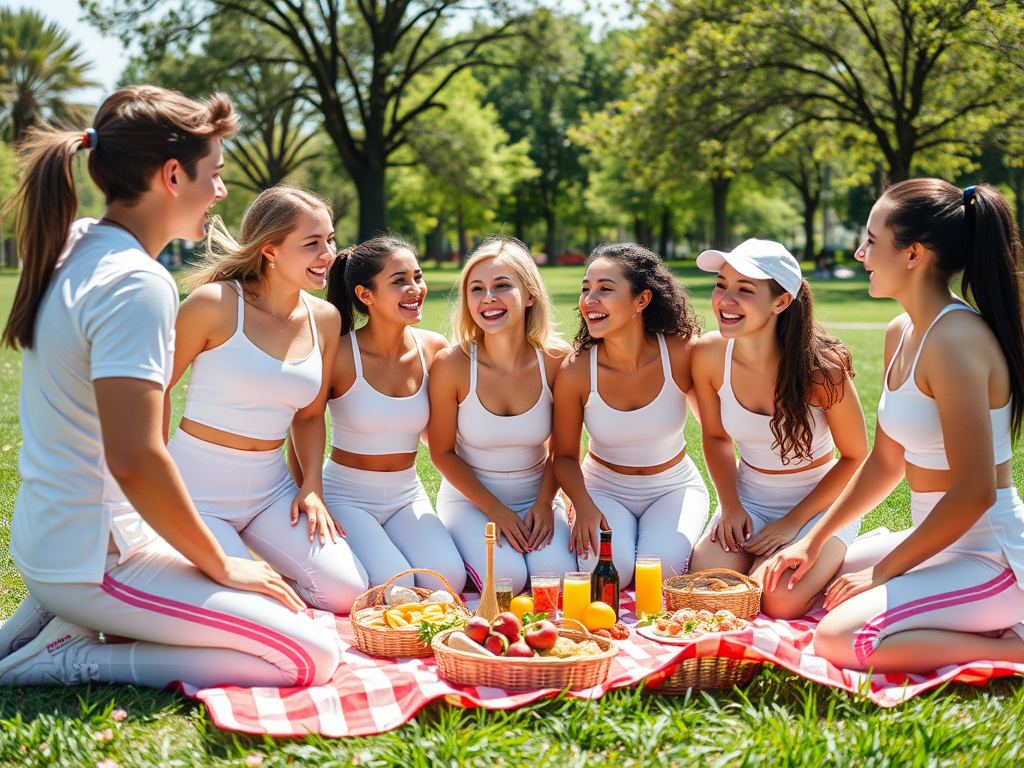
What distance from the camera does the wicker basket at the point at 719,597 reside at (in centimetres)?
433

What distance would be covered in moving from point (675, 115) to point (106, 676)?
73.5ft

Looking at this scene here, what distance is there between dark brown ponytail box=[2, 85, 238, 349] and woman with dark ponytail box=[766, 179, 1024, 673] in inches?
116

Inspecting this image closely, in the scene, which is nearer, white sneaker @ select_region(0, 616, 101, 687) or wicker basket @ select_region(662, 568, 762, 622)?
white sneaker @ select_region(0, 616, 101, 687)

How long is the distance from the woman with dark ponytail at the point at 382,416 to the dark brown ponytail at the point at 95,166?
203cm

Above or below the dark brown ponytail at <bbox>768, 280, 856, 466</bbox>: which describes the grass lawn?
below

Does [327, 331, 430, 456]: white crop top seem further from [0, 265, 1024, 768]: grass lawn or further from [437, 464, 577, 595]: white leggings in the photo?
[0, 265, 1024, 768]: grass lawn

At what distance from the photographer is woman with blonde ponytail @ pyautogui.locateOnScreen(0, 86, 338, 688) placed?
3096 mm

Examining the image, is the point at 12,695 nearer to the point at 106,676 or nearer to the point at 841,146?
the point at 106,676

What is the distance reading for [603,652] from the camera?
360 centimetres

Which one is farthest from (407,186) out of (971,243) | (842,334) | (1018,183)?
(971,243)

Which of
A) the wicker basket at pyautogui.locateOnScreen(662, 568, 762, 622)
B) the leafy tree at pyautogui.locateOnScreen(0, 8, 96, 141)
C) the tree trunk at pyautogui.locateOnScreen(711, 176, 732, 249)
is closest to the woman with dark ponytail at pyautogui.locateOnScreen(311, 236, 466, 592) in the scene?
the wicker basket at pyautogui.locateOnScreen(662, 568, 762, 622)

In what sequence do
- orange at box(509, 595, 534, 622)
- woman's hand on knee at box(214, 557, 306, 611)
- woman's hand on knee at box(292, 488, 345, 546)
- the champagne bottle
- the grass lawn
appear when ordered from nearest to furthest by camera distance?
the grass lawn, woman's hand on knee at box(214, 557, 306, 611), orange at box(509, 595, 534, 622), the champagne bottle, woman's hand on knee at box(292, 488, 345, 546)

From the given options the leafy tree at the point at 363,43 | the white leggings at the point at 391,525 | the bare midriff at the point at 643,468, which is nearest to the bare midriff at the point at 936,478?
the bare midriff at the point at 643,468

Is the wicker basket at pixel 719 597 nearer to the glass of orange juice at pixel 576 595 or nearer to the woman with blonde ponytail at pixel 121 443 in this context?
the glass of orange juice at pixel 576 595
